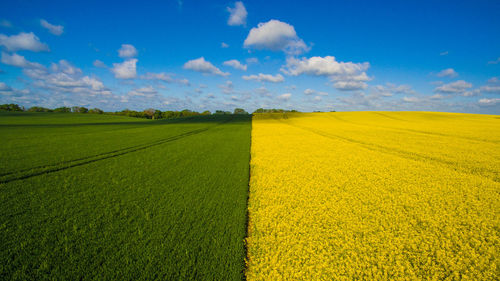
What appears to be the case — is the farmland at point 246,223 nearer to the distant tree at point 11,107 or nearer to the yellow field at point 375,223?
the yellow field at point 375,223

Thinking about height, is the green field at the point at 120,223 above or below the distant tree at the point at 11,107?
below

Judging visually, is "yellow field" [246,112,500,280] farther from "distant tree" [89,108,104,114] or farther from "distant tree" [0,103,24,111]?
"distant tree" [89,108,104,114]

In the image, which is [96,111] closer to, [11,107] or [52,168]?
[11,107]

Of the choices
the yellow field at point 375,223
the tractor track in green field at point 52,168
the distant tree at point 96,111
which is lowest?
the yellow field at point 375,223

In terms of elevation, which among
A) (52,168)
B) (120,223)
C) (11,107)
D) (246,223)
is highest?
(11,107)

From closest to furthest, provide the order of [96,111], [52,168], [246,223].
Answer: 1. [246,223]
2. [52,168]
3. [96,111]

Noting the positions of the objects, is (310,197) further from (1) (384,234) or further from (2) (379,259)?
(2) (379,259)

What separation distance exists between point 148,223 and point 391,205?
23.2 feet

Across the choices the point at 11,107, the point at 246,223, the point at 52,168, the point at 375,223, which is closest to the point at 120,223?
the point at 246,223

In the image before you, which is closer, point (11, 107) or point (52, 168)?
point (52, 168)

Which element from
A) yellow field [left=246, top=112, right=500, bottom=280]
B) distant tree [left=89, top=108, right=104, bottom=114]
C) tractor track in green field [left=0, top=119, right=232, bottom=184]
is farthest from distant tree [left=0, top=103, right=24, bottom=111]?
yellow field [left=246, top=112, right=500, bottom=280]

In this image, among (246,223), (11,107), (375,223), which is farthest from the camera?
(11,107)

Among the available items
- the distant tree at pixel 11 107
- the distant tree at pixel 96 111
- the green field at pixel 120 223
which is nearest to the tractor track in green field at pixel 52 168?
the green field at pixel 120 223

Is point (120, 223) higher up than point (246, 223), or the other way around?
point (120, 223)
